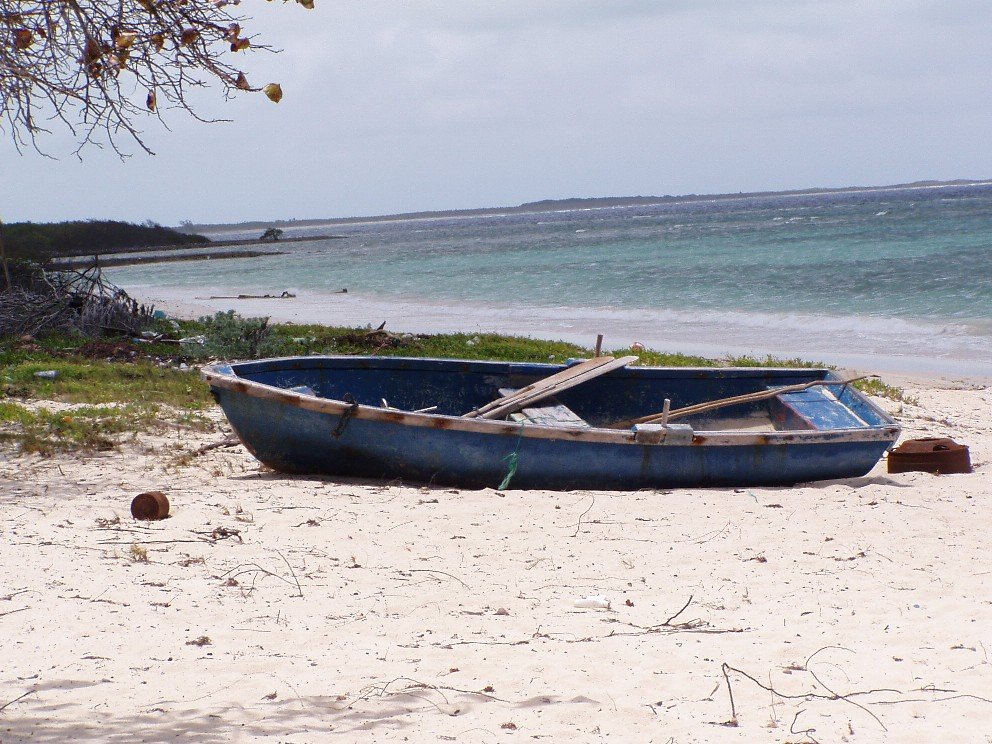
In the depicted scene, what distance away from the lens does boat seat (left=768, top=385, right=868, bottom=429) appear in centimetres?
805

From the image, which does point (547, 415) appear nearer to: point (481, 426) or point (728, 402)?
point (481, 426)

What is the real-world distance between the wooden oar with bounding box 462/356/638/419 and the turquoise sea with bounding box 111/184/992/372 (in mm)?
8091

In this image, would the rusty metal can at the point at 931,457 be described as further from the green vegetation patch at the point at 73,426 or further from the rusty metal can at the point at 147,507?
the green vegetation patch at the point at 73,426

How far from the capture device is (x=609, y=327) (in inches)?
791

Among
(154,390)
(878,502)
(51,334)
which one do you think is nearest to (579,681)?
(878,502)

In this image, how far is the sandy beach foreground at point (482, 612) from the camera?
350 centimetres

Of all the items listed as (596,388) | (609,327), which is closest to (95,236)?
(609,327)

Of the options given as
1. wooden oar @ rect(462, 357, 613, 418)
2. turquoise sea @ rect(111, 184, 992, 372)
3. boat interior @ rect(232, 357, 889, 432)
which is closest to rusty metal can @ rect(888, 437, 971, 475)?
boat interior @ rect(232, 357, 889, 432)

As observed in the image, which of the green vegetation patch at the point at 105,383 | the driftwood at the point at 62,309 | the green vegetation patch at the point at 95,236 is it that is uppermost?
the green vegetation patch at the point at 95,236

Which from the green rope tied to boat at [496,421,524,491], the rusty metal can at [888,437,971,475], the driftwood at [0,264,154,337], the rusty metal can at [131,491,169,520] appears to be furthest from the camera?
the driftwood at [0,264,154,337]

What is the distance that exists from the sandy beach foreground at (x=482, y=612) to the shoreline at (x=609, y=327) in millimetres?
7998

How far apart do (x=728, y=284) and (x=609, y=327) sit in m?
8.68

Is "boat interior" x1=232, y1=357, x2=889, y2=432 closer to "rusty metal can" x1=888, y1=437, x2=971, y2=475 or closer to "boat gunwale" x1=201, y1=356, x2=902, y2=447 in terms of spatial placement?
"rusty metal can" x1=888, y1=437, x2=971, y2=475

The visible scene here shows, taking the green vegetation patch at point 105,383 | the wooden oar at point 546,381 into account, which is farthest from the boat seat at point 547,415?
the green vegetation patch at point 105,383
